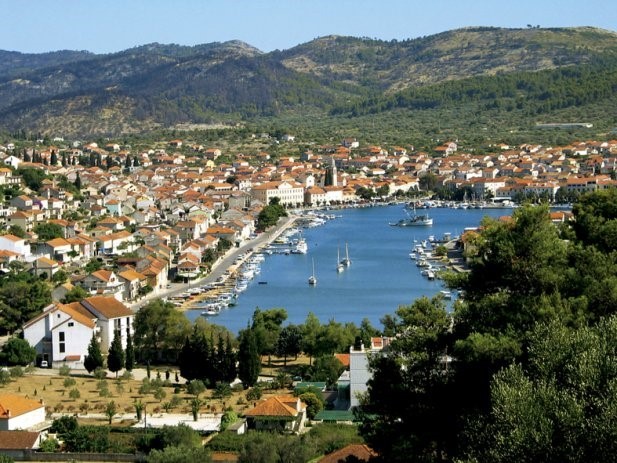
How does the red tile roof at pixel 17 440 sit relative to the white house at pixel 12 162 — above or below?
below

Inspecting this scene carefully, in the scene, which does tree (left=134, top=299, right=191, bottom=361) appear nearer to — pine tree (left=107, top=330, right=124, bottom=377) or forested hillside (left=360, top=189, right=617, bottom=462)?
pine tree (left=107, top=330, right=124, bottom=377)

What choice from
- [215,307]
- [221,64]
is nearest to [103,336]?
[215,307]

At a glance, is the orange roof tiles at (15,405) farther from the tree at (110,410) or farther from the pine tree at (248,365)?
the pine tree at (248,365)

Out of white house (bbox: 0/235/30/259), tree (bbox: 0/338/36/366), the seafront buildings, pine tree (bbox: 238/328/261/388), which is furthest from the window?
white house (bbox: 0/235/30/259)

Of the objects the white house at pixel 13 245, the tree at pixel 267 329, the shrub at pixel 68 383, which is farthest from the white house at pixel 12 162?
the shrub at pixel 68 383

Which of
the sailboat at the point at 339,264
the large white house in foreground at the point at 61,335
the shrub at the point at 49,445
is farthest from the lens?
the sailboat at the point at 339,264

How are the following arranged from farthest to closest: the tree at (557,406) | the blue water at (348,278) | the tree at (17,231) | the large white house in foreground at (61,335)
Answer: the tree at (17,231), the blue water at (348,278), the large white house in foreground at (61,335), the tree at (557,406)

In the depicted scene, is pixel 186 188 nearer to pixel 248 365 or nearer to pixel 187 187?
pixel 187 187

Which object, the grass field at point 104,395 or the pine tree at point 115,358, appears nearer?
the grass field at point 104,395
